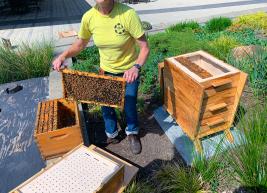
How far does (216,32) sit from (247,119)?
5.70 metres

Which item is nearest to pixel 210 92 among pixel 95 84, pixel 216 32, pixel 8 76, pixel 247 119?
pixel 247 119

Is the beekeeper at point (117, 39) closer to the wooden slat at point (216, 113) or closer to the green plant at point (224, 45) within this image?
the wooden slat at point (216, 113)

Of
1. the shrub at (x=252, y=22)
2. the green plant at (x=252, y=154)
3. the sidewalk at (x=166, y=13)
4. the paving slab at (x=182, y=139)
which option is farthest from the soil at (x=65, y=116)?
the shrub at (x=252, y=22)

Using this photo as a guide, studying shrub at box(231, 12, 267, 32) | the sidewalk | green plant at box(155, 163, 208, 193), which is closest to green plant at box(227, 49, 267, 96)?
green plant at box(155, 163, 208, 193)

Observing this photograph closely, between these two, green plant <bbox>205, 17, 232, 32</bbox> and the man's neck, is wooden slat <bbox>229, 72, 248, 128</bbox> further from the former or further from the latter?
green plant <bbox>205, 17, 232, 32</bbox>

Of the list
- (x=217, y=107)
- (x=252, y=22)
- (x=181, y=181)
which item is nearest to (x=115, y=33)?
(x=217, y=107)

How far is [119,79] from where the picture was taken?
290cm

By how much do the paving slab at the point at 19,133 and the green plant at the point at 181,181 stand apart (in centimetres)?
160

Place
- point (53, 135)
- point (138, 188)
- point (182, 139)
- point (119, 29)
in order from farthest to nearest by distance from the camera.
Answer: point (182, 139), point (53, 135), point (119, 29), point (138, 188)

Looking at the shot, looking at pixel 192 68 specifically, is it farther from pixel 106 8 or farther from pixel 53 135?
pixel 53 135

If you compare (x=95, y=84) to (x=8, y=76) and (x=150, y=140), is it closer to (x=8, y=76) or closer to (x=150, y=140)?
(x=150, y=140)

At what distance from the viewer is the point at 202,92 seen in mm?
2986

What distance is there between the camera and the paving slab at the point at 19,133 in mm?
3326

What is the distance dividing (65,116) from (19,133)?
797 mm
